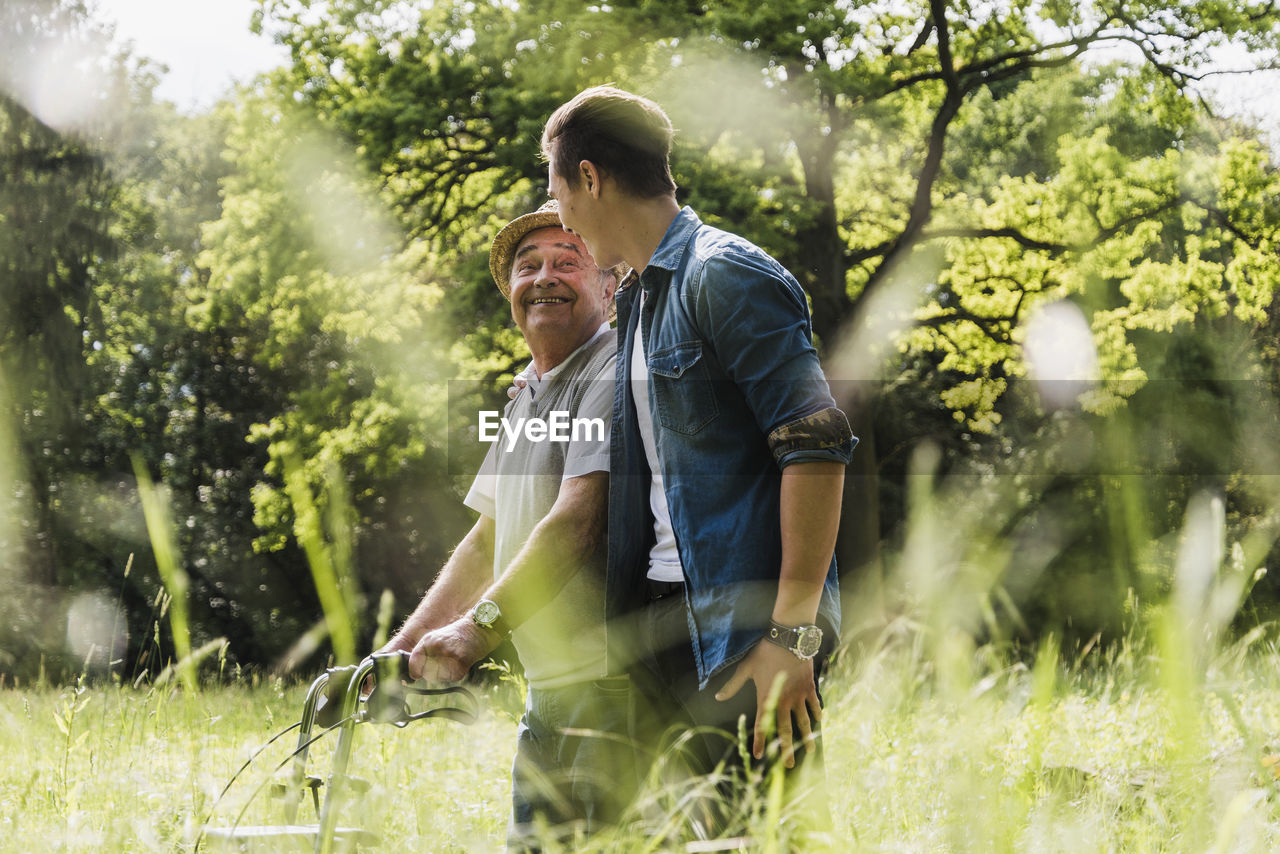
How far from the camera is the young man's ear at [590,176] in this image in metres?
2.28

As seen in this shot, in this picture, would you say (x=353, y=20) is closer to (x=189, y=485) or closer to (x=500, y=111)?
(x=500, y=111)

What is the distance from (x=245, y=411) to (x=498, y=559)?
63.3 feet

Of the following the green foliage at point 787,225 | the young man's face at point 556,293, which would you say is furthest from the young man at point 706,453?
the green foliage at point 787,225

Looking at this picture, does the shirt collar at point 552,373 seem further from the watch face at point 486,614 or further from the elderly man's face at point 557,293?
the watch face at point 486,614

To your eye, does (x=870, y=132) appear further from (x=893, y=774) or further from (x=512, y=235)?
(x=893, y=774)

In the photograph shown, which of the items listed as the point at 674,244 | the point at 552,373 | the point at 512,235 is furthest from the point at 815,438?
the point at 512,235

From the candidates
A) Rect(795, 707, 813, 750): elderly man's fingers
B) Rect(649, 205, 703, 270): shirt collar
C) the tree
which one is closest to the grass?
Rect(795, 707, 813, 750): elderly man's fingers

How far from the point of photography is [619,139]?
7.44 ft

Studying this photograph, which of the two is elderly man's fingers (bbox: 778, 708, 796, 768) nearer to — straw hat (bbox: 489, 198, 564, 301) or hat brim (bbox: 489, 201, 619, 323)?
hat brim (bbox: 489, 201, 619, 323)

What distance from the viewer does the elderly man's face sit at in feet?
9.14

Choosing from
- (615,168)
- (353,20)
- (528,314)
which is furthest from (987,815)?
(353,20)

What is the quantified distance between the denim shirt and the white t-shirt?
0.08m

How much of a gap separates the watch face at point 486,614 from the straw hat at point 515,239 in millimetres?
916

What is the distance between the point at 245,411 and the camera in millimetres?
20609
